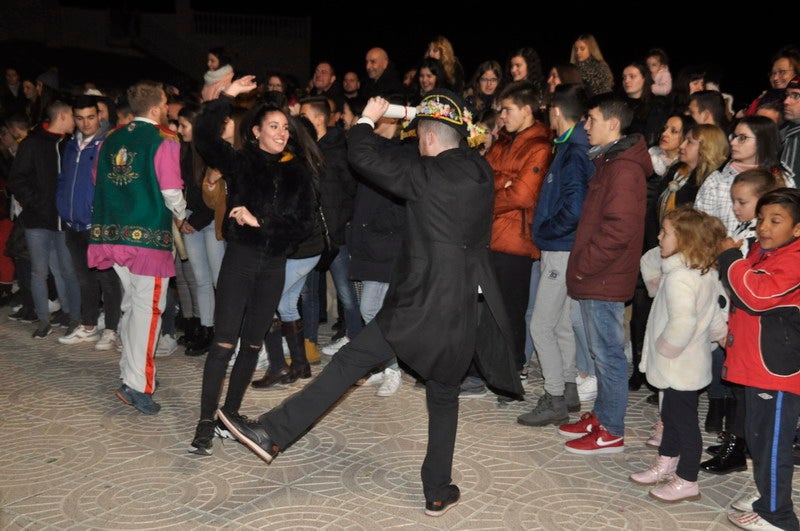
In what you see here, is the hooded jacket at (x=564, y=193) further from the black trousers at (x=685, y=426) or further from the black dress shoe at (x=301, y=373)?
the black dress shoe at (x=301, y=373)

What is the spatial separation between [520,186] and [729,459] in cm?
214

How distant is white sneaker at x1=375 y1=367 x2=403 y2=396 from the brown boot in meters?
0.96

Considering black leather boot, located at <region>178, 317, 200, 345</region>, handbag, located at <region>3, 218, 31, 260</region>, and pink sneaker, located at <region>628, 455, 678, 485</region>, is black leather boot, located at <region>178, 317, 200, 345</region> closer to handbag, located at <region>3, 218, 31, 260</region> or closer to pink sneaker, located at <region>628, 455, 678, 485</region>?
handbag, located at <region>3, 218, 31, 260</region>

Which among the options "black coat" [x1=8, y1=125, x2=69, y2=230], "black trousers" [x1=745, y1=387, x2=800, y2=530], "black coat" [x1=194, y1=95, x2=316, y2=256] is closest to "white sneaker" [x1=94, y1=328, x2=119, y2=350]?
"black coat" [x1=8, y1=125, x2=69, y2=230]

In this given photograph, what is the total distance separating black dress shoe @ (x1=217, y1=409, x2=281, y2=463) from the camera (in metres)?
4.14

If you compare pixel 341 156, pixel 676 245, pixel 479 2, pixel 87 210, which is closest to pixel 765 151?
pixel 676 245

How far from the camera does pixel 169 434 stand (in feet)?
16.6

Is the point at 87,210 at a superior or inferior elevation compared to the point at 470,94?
inferior

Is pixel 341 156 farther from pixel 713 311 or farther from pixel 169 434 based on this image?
pixel 713 311

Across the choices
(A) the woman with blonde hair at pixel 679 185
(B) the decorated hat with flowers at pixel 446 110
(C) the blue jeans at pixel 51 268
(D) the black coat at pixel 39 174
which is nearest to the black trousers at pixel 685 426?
(A) the woman with blonde hair at pixel 679 185

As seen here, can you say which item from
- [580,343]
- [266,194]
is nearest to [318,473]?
[266,194]

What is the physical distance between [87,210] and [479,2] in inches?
672

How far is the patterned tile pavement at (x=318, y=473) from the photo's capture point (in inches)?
157

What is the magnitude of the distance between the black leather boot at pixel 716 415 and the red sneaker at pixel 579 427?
2.72 feet
